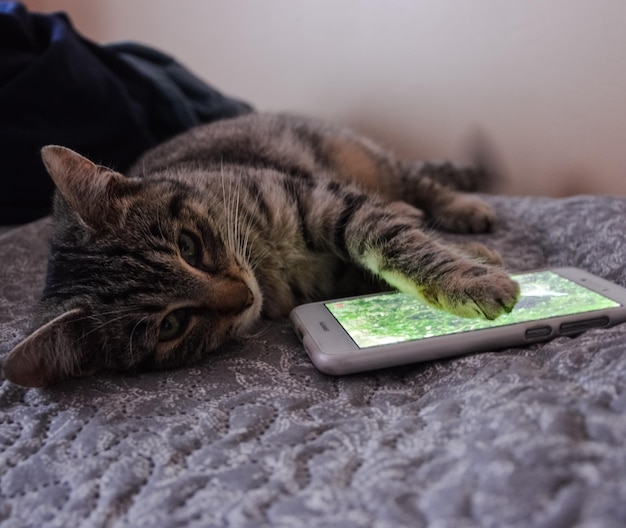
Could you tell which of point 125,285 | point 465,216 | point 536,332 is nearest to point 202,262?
point 125,285

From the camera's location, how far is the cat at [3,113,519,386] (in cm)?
91

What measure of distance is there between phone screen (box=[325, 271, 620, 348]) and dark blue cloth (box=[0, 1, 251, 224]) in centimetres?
108

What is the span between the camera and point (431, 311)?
973mm

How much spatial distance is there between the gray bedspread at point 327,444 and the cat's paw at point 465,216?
0.63m

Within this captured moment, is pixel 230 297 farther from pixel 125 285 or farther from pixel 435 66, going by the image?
pixel 435 66

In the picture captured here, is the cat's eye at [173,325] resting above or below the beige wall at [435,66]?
below

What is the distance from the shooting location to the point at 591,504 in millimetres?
482

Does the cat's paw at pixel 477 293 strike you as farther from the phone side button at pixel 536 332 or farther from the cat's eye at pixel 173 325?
the cat's eye at pixel 173 325

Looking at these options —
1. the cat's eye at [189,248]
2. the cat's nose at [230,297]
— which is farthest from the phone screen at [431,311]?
the cat's eye at [189,248]

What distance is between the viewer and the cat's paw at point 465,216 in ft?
4.73

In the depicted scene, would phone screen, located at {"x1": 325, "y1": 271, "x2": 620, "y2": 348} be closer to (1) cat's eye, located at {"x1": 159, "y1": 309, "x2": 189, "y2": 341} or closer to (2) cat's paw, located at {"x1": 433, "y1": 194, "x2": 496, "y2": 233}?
(1) cat's eye, located at {"x1": 159, "y1": 309, "x2": 189, "y2": 341}

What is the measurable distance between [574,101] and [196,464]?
1292 mm

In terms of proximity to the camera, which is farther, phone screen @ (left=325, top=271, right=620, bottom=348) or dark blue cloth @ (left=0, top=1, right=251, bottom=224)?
dark blue cloth @ (left=0, top=1, right=251, bottom=224)

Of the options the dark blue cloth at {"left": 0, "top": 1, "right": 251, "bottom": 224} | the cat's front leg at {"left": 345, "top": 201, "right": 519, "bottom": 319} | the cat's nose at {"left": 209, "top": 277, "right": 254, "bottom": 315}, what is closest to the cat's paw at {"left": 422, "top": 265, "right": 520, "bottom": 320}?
the cat's front leg at {"left": 345, "top": 201, "right": 519, "bottom": 319}
